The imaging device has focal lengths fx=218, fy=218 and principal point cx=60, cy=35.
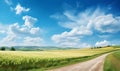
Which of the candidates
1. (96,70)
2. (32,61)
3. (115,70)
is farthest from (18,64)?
(115,70)

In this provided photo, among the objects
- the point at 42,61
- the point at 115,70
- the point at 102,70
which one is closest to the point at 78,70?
the point at 102,70

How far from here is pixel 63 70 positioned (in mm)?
24875

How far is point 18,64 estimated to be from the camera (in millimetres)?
26875

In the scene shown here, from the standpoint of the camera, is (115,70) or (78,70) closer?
(78,70)

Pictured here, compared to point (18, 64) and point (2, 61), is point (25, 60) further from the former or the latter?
point (2, 61)

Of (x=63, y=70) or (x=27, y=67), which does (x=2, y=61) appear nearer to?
(x=27, y=67)

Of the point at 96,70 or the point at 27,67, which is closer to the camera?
the point at 96,70

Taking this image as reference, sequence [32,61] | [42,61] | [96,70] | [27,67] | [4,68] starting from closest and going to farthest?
[4,68] < [96,70] < [27,67] < [32,61] < [42,61]

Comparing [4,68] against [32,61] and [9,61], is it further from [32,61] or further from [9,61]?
[32,61]

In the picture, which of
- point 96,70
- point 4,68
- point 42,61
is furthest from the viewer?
point 42,61

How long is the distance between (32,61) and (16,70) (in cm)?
526

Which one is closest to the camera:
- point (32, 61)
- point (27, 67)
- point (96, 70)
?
point (96, 70)

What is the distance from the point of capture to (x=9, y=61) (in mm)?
25875

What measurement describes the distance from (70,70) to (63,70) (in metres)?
0.82
